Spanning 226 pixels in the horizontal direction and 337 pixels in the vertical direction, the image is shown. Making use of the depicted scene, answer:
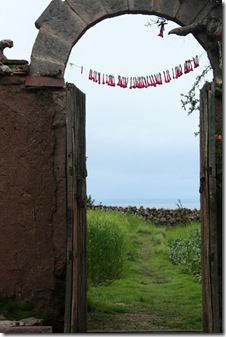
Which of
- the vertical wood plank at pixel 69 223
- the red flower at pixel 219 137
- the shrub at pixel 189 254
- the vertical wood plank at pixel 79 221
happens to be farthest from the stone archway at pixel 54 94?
the shrub at pixel 189 254

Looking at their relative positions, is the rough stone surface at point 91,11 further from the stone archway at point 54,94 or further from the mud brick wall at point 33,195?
the mud brick wall at point 33,195

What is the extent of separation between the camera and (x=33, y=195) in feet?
21.5

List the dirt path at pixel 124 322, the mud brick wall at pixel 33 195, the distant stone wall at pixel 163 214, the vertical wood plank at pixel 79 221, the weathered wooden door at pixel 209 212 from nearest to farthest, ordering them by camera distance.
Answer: the weathered wooden door at pixel 209 212
the vertical wood plank at pixel 79 221
the mud brick wall at pixel 33 195
the dirt path at pixel 124 322
the distant stone wall at pixel 163 214

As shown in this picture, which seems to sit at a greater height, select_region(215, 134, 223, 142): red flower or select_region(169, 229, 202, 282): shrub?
select_region(215, 134, 223, 142): red flower

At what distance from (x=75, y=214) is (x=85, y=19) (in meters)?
1.90

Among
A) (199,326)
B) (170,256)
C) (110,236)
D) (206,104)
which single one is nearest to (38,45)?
(206,104)

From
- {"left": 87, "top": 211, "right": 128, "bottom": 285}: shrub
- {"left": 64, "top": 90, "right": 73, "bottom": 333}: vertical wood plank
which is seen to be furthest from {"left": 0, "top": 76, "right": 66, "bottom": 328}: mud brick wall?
{"left": 87, "top": 211, "right": 128, "bottom": 285}: shrub

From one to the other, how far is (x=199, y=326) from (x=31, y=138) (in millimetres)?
2839

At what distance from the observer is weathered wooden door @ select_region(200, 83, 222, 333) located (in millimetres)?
5707

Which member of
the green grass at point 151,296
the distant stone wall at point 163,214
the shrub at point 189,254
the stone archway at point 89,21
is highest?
the stone archway at point 89,21

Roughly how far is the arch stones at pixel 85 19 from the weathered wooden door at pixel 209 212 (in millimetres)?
774

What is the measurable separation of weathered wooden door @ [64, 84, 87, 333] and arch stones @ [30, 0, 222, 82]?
1.62 feet

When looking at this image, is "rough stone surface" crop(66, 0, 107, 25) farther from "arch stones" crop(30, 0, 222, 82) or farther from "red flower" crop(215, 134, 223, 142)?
"red flower" crop(215, 134, 223, 142)

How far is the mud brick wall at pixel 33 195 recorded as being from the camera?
6496mm
